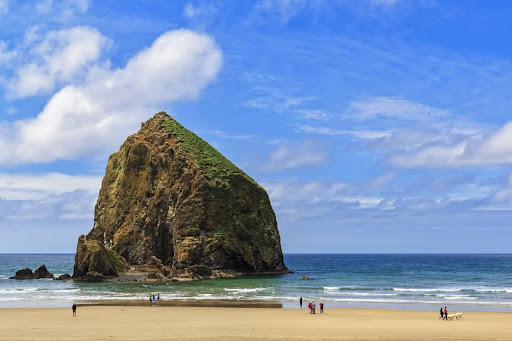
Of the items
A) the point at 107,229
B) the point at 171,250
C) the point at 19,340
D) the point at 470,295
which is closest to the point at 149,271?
the point at 171,250

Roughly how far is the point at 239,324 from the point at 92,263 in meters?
54.3

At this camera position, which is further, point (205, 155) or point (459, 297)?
point (205, 155)

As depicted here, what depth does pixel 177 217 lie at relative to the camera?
9625 cm

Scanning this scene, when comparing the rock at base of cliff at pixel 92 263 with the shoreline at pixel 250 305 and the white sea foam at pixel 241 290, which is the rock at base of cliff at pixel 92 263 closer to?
the white sea foam at pixel 241 290

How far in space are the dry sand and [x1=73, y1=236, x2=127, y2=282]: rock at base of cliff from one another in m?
35.6

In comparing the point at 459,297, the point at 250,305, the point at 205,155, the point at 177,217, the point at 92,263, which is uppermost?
the point at 205,155

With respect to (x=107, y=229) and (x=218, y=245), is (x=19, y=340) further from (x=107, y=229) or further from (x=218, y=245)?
(x=107, y=229)

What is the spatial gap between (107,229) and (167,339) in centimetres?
7919

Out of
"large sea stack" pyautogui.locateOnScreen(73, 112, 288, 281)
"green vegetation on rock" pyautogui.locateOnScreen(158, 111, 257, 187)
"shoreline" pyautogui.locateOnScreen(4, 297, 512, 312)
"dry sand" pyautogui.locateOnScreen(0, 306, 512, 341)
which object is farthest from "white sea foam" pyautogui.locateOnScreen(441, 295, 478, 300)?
"green vegetation on rock" pyautogui.locateOnScreen(158, 111, 257, 187)

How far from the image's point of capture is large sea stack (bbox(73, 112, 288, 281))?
9181 centimetres

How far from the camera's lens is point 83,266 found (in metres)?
85.6

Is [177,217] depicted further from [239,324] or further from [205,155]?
[239,324]

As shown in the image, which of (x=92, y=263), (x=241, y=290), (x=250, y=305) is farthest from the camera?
(x=92, y=263)

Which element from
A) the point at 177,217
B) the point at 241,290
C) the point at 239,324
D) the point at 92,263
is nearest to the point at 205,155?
the point at 177,217
